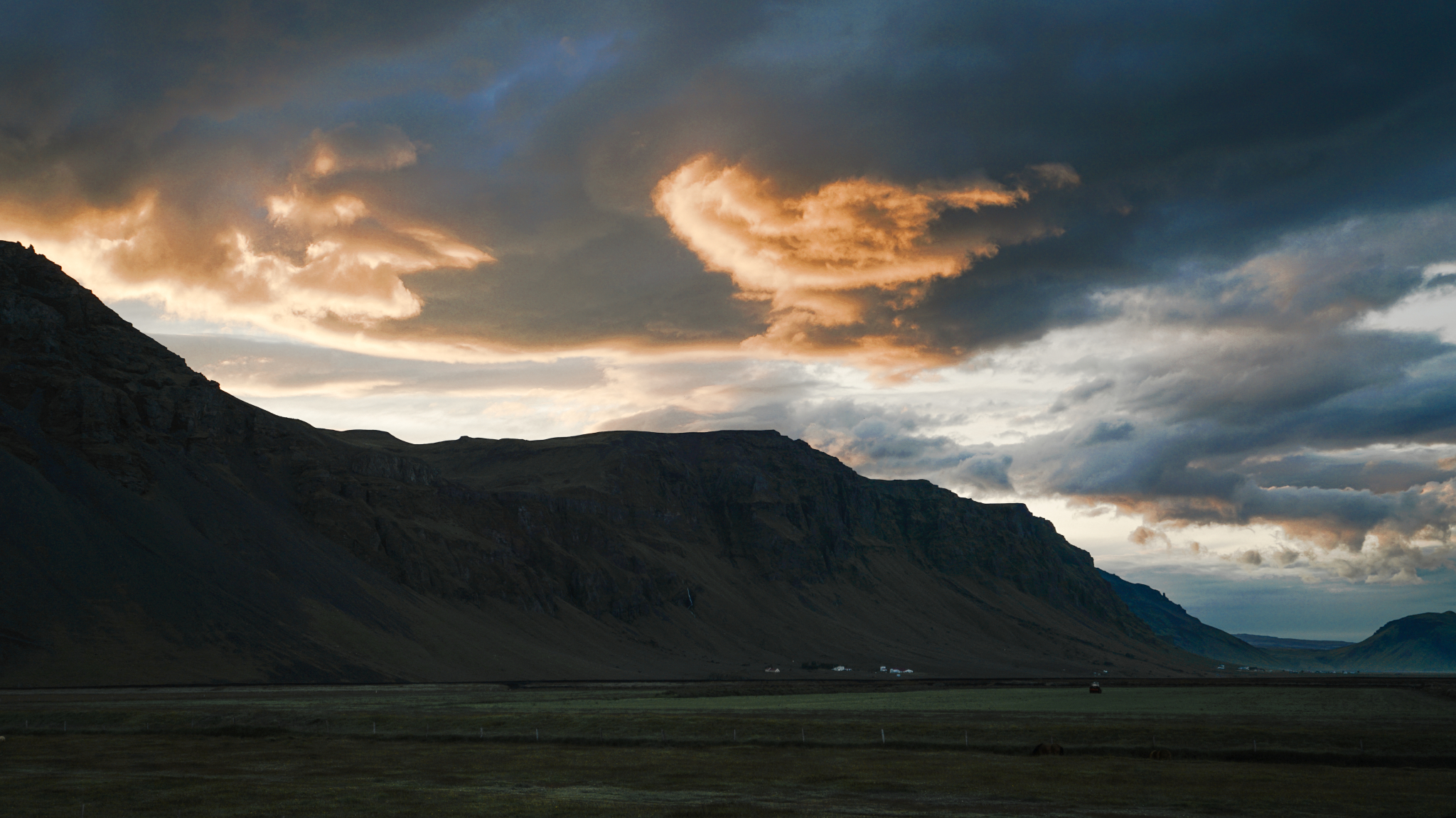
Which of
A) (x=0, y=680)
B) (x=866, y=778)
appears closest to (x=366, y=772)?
(x=866, y=778)

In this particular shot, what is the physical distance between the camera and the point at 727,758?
5619 cm

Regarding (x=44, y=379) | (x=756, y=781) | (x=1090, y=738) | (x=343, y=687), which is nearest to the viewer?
(x=756, y=781)

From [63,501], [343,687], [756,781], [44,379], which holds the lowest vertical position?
[343,687]

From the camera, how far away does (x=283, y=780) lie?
154 feet

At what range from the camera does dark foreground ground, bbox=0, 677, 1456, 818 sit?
3938 cm

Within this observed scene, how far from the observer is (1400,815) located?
116ft

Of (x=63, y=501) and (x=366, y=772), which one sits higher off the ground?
(x=63, y=501)

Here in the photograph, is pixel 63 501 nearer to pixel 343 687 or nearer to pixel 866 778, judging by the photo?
pixel 343 687

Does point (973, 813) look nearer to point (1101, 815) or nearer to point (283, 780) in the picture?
point (1101, 815)

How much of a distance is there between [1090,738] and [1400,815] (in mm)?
23847

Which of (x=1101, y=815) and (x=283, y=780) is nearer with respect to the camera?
(x=1101, y=815)

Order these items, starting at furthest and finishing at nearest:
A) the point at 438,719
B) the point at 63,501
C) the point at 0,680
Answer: the point at 63,501 → the point at 0,680 → the point at 438,719

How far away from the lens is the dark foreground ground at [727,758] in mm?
39375

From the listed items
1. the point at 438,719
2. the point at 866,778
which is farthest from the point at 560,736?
the point at 866,778
